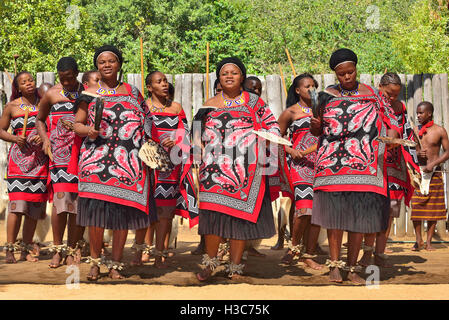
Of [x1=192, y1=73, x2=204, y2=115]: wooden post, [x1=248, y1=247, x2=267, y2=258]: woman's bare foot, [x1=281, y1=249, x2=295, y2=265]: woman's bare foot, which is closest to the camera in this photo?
[x1=281, y1=249, x2=295, y2=265]: woman's bare foot

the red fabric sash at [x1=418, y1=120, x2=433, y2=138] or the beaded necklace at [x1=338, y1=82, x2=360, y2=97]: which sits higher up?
the red fabric sash at [x1=418, y1=120, x2=433, y2=138]

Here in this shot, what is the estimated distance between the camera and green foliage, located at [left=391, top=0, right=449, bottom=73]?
2228 cm

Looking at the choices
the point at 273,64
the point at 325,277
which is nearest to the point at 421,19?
the point at 273,64

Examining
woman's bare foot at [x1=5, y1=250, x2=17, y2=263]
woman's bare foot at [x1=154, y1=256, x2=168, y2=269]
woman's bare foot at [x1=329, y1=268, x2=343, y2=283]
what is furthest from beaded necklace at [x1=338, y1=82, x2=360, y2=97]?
woman's bare foot at [x1=5, y1=250, x2=17, y2=263]

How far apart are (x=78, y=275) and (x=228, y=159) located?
1.85 metres

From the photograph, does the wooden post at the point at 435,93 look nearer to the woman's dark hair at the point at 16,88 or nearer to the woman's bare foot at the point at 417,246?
the woman's bare foot at the point at 417,246

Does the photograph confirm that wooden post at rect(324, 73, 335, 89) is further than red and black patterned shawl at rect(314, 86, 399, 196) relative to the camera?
Yes

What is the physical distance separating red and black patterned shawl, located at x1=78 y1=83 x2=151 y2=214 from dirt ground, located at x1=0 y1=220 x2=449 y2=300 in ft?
2.63

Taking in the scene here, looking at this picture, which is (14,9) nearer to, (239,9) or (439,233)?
(239,9)

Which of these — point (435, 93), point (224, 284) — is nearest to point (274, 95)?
point (435, 93)

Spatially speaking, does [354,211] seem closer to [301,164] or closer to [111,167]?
[301,164]

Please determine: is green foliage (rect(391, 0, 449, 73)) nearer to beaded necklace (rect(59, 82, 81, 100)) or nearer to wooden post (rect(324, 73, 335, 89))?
wooden post (rect(324, 73, 335, 89))

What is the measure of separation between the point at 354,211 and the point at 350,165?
1.39 feet

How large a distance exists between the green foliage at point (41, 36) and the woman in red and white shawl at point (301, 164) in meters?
15.0
